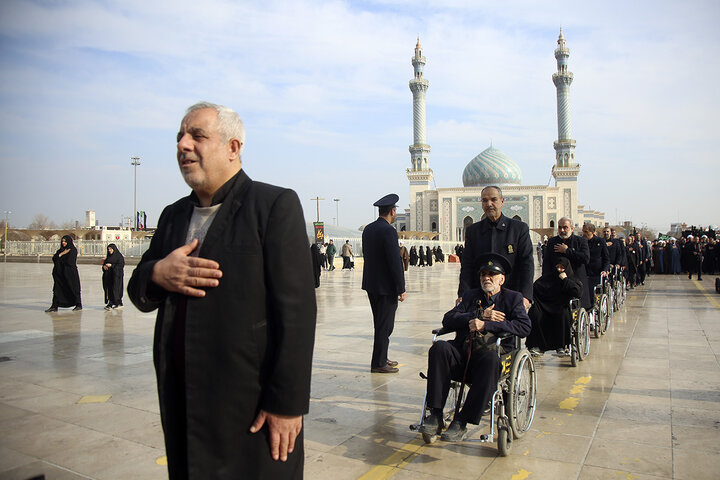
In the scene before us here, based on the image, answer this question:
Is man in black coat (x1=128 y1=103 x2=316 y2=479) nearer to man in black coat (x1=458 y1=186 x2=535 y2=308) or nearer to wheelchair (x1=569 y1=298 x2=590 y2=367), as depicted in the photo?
man in black coat (x1=458 y1=186 x2=535 y2=308)

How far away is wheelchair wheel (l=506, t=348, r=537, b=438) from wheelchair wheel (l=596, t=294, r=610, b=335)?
4.26 metres

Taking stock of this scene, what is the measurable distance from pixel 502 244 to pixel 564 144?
60.0m

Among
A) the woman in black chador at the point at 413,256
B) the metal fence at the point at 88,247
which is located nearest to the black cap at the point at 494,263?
the metal fence at the point at 88,247

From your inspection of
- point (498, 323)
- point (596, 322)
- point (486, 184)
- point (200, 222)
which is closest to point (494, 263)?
point (498, 323)

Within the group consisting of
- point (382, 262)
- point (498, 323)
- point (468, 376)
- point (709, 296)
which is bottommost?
point (709, 296)

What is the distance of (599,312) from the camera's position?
760 cm

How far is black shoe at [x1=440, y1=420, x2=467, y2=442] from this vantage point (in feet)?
10.7

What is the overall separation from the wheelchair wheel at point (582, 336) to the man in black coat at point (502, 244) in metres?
1.46

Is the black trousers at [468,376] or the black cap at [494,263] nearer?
the black trousers at [468,376]

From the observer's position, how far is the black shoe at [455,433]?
327cm

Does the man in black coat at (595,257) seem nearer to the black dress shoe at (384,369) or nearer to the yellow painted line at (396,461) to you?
the black dress shoe at (384,369)

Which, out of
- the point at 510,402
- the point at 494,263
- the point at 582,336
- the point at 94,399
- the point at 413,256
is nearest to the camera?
the point at 510,402

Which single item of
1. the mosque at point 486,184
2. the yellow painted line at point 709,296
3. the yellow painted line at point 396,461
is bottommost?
the yellow painted line at point 709,296

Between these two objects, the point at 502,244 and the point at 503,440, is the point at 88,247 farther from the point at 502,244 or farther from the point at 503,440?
the point at 503,440
